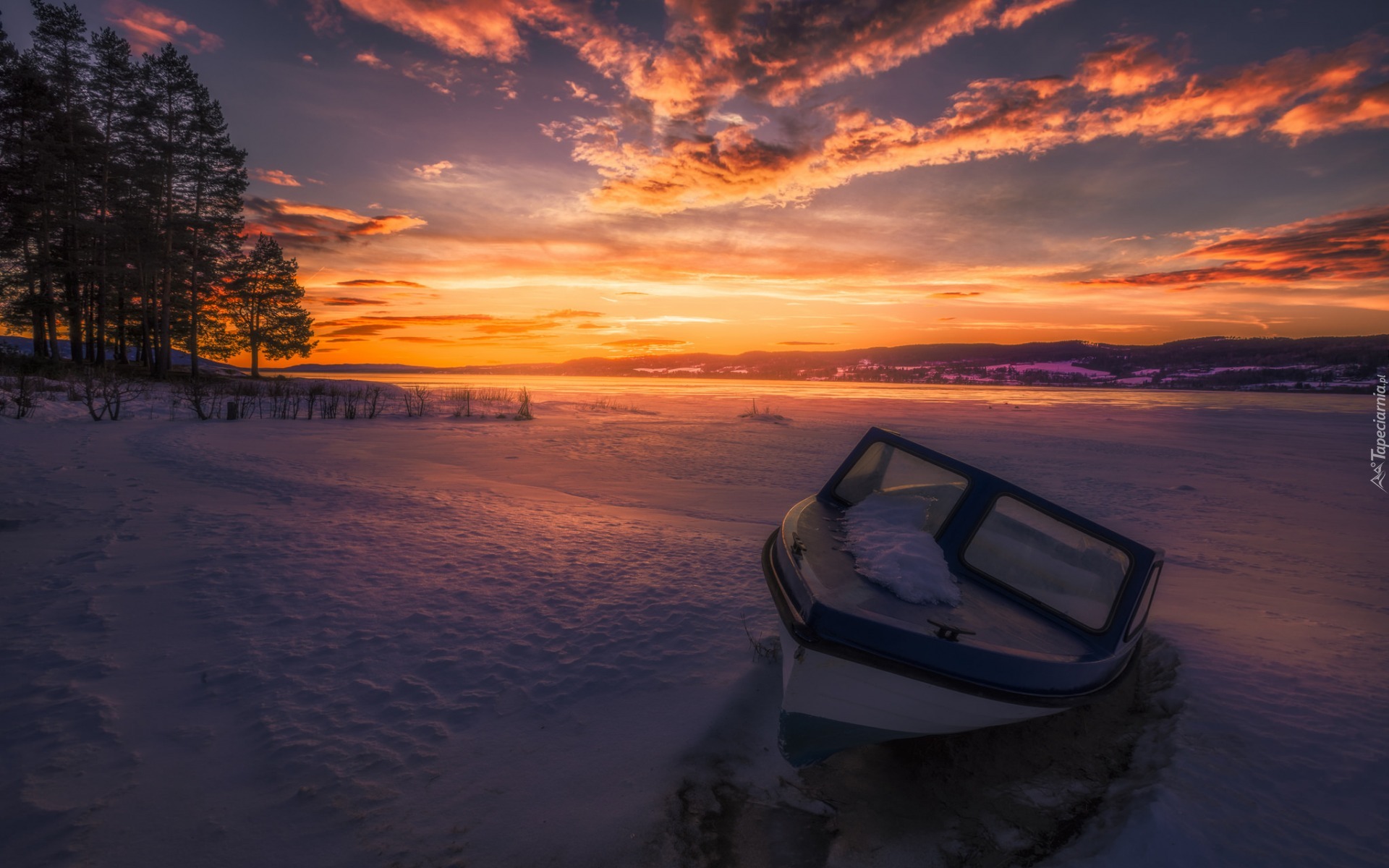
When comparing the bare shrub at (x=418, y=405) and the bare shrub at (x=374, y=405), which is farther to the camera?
the bare shrub at (x=418, y=405)

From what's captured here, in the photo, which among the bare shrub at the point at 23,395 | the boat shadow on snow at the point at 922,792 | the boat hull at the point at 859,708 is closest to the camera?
the boat shadow on snow at the point at 922,792

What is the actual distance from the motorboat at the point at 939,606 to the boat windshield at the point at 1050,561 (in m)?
0.01

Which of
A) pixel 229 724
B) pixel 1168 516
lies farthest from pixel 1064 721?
pixel 1168 516

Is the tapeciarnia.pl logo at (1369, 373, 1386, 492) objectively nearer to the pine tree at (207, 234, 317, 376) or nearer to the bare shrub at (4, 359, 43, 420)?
the bare shrub at (4, 359, 43, 420)

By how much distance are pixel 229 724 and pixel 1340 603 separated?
35.5 feet

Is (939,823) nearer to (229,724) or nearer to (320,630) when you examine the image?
(229,724)

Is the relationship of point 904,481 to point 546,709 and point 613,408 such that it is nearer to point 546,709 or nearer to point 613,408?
point 546,709

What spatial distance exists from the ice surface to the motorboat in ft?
0.04

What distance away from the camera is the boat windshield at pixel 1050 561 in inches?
172

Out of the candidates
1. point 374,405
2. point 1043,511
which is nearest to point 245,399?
point 374,405

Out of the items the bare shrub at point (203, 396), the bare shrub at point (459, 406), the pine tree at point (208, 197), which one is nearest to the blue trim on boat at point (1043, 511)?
the bare shrub at point (459, 406)

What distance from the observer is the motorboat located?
3.16 m

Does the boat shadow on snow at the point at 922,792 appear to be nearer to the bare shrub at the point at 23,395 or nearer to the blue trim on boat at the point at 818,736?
the blue trim on boat at the point at 818,736

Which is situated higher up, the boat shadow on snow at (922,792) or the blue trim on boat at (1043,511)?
the blue trim on boat at (1043,511)
